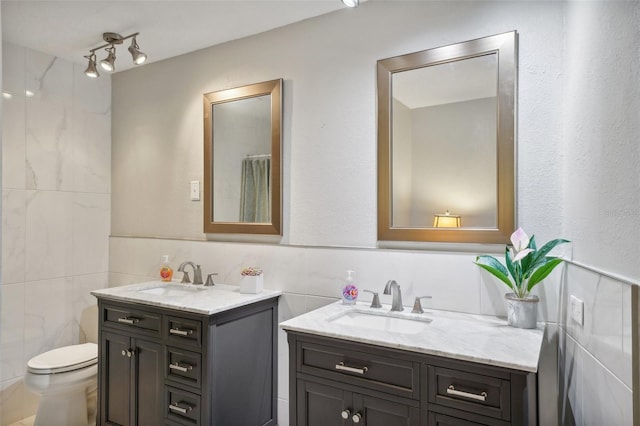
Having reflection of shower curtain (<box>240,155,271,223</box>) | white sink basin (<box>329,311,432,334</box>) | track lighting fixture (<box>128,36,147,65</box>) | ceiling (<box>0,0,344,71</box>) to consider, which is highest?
ceiling (<box>0,0,344,71</box>)

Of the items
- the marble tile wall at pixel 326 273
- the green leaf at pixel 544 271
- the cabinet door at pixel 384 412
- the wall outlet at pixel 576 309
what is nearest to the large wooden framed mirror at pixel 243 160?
the marble tile wall at pixel 326 273

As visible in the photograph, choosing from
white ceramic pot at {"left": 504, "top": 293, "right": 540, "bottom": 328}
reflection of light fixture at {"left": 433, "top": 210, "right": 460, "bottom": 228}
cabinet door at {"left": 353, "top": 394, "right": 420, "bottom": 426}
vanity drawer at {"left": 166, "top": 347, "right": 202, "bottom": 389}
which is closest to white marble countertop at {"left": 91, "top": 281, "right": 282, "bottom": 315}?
vanity drawer at {"left": 166, "top": 347, "right": 202, "bottom": 389}

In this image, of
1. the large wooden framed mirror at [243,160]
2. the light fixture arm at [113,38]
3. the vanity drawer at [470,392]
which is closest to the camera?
the vanity drawer at [470,392]

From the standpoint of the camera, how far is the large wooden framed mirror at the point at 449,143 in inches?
73.5

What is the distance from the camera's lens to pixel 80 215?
3121mm

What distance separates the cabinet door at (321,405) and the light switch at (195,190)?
155 centimetres

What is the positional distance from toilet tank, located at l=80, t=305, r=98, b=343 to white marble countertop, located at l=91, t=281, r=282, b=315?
30.9 inches

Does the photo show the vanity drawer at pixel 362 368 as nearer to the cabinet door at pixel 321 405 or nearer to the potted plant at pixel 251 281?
the cabinet door at pixel 321 405

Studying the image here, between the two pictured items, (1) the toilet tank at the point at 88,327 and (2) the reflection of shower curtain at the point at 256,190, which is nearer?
(2) the reflection of shower curtain at the point at 256,190

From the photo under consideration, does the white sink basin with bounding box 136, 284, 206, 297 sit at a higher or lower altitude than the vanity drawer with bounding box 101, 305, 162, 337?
higher

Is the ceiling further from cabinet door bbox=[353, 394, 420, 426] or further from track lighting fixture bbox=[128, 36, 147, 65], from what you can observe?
cabinet door bbox=[353, 394, 420, 426]

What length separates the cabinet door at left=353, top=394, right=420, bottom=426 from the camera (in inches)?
59.9

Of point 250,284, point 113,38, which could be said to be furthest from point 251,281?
point 113,38

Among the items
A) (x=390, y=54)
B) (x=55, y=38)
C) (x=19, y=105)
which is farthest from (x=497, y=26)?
(x=19, y=105)
